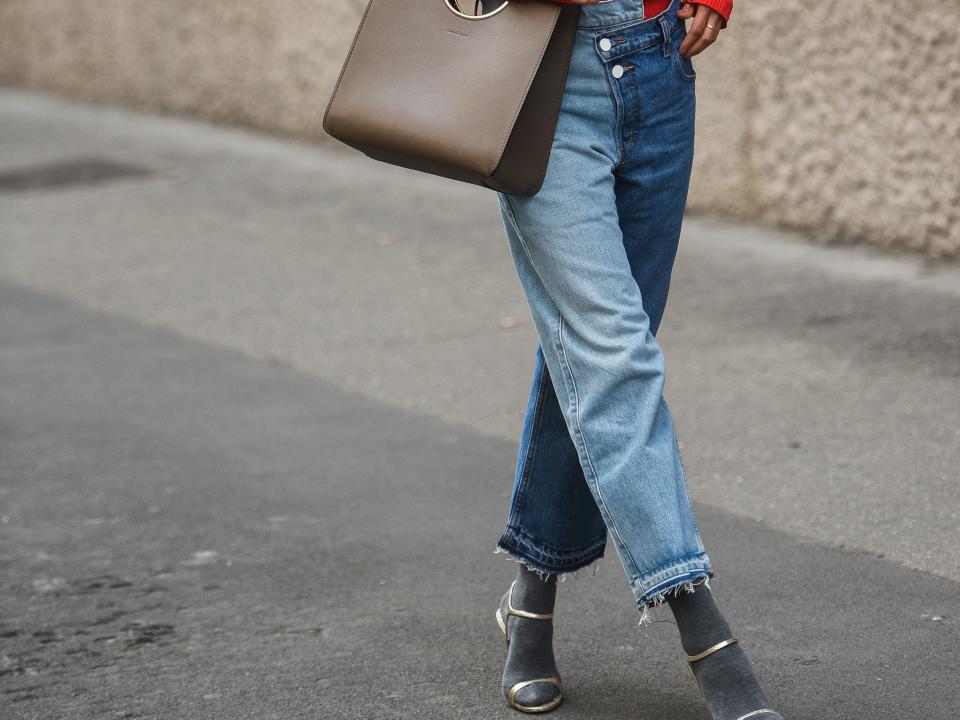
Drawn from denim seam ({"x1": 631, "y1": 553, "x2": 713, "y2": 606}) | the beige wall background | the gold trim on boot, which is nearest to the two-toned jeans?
denim seam ({"x1": 631, "y1": 553, "x2": 713, "y2": 606})

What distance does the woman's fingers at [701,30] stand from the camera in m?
2.70

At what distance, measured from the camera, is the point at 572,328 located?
2.68 metres

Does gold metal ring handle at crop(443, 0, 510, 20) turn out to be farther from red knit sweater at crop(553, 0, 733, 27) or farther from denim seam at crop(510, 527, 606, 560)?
denim seam at crop(510, 527, 606, 560)

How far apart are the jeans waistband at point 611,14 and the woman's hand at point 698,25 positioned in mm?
101

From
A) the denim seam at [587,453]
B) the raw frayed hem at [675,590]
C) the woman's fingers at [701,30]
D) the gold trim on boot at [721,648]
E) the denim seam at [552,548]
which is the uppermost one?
the woman's fingers at [701,30]

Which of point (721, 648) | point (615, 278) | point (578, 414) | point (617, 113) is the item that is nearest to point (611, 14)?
point (617, 113)

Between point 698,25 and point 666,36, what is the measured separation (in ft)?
0.24

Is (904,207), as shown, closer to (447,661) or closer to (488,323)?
(488,323)

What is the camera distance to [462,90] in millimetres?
2600

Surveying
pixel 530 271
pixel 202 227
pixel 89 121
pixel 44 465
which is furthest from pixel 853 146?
pixel 89 121

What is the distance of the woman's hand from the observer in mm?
2699

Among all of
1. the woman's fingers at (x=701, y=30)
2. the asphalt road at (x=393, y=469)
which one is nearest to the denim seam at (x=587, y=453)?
the asphalt road at (x=393, y=469)

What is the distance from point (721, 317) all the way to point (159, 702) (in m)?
3.23

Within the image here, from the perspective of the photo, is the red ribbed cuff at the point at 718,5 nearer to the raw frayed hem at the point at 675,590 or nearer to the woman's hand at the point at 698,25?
the woman's hand at the point at 698,25
